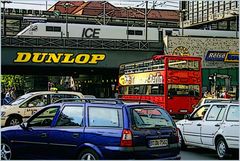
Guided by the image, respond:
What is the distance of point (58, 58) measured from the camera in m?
39.6

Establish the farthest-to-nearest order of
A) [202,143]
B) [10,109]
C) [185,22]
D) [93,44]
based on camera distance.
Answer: [185,22], [93,44], [10,109], [202,143]

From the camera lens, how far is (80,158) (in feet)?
28.0

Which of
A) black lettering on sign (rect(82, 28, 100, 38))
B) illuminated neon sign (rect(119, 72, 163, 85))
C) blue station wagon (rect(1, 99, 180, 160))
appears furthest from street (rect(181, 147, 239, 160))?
black lettering on sign (rect(82, 28, 100, 38))

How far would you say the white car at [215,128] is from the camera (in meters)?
11.3

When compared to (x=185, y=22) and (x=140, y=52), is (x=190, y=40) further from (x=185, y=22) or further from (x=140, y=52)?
(x=185, y=22)

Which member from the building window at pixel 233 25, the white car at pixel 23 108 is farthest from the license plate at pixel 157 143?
the building window at pixel 233 25

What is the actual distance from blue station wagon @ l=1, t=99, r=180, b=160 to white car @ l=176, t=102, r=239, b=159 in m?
2.64

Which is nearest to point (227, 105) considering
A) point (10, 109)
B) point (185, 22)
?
point (10, 109)

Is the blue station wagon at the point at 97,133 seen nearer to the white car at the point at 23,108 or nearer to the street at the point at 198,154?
the street at the point at 198,154

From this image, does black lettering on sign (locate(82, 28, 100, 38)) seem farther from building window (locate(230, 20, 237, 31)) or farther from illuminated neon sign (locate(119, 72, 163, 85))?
building window (locate(230, 20, 237, 31))

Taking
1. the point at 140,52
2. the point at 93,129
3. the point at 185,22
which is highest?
the point at 185,22

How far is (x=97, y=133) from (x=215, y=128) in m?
4.40

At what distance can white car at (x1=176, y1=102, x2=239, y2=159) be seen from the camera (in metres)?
11.3

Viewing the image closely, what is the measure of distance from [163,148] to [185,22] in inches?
2533
